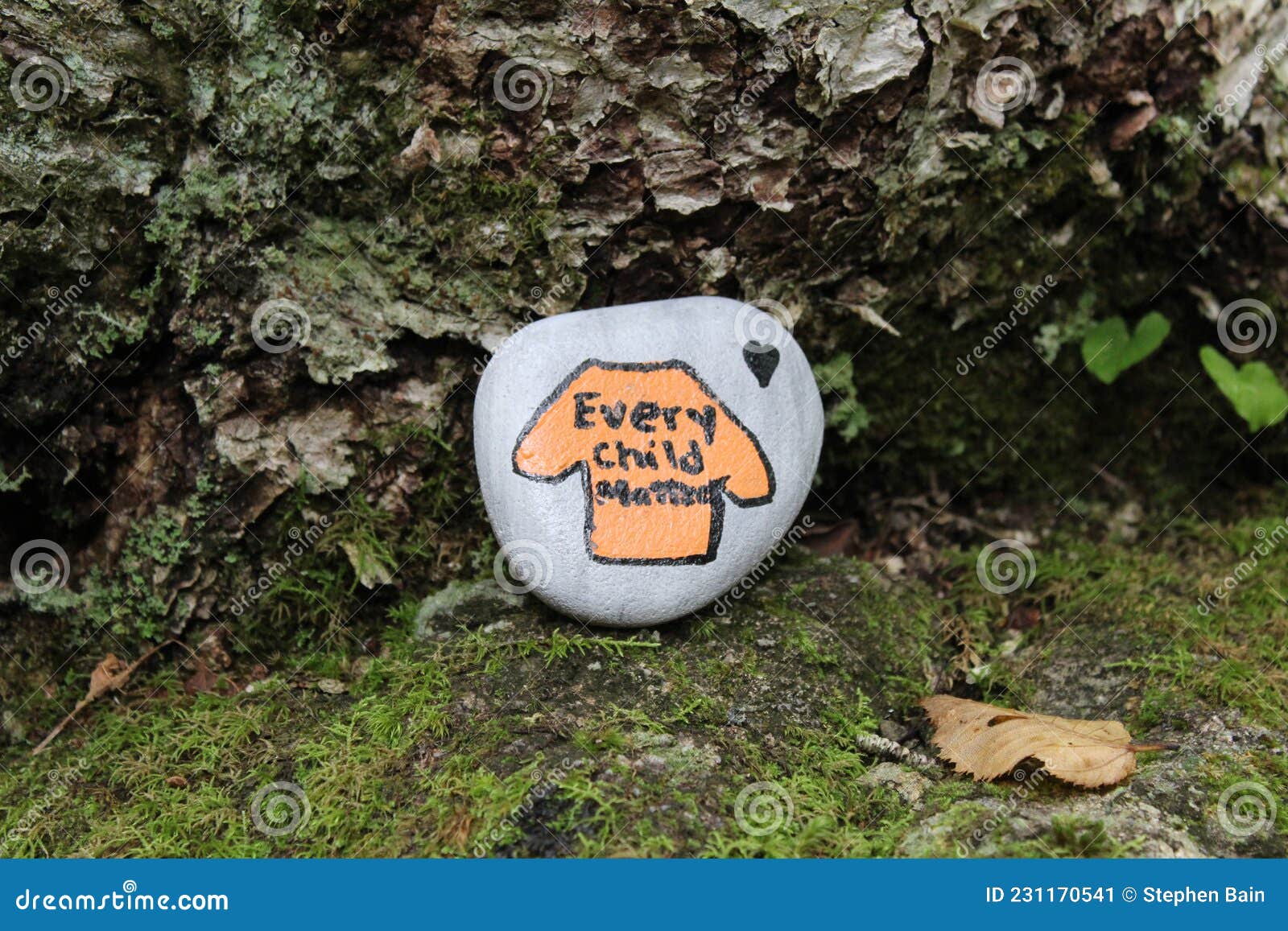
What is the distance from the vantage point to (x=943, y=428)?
12.7 ft

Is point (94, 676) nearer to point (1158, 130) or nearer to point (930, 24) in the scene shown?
point (930, 24)

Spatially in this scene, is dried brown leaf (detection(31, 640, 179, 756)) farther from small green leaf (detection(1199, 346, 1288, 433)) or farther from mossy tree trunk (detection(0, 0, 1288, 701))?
small green leaf (detection(1199, 346, 1288, 433))

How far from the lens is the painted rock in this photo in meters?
2.96

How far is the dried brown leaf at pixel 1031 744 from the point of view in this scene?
8.52ft

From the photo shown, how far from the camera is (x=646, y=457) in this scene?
3033 millimetres

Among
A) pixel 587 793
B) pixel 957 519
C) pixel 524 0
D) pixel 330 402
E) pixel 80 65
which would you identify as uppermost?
pixel 524 0

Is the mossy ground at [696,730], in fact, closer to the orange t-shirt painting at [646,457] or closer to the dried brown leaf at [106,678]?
the dried brown leaf at [106,678]

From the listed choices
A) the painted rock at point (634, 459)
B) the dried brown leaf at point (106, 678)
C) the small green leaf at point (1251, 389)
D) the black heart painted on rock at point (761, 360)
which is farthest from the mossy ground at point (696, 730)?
the black heart painted on rock at point (761, 360)

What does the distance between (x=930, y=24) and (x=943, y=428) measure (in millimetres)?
1455

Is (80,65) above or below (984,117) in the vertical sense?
below

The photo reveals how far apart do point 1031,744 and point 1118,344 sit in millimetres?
1798

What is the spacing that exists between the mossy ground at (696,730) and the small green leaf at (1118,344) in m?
0.75

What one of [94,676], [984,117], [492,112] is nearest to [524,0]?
[492,112]

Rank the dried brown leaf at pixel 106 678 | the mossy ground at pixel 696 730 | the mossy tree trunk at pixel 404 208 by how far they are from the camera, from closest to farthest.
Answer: the mossy ground at pixel 696 730
the mossy tree trunk at pixel 404 208
the dried brown leaf at pixel 106 678
